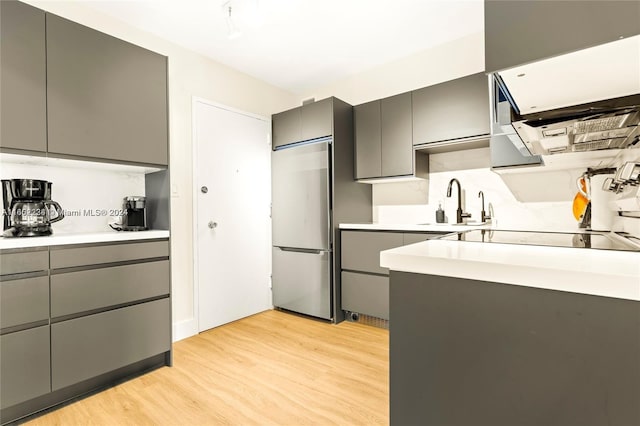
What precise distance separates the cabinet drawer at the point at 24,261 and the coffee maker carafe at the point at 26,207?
0.20 meters

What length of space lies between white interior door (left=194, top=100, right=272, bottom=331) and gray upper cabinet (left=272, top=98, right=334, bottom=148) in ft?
0.56

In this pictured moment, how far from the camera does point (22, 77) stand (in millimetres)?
1712

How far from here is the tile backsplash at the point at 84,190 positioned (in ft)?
6.86

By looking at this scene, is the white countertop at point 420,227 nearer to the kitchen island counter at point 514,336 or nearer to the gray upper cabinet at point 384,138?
the gray upper cabinet at point 384,138

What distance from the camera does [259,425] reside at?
162cm

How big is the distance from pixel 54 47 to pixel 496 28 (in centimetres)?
222

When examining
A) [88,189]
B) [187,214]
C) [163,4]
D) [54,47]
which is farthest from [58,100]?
[187,214]

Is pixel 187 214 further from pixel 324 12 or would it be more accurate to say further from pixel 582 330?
pixel 582 330

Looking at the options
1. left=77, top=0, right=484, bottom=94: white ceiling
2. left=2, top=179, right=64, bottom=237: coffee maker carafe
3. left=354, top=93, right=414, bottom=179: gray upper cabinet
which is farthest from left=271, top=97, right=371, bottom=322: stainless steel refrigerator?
left=2, top=179, right=64, bottom=237: coffee maker carafe

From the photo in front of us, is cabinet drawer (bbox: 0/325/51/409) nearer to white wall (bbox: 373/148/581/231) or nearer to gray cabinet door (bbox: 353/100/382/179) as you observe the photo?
gray cabinet door (bbox: 353/100/382/179)

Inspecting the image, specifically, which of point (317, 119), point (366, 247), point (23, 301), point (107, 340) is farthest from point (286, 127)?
point (23, 301)

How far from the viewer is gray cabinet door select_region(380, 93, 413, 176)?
294cm

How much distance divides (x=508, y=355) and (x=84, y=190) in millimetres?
2643

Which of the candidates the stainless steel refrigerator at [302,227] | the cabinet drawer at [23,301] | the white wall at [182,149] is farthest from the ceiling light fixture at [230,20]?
the cabinet drawer at [23,301]
